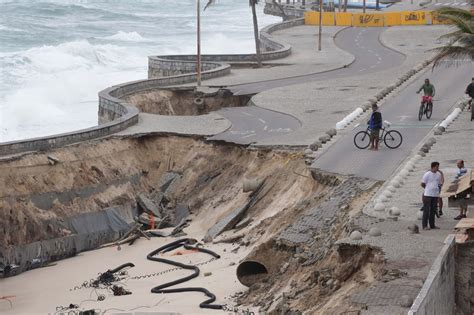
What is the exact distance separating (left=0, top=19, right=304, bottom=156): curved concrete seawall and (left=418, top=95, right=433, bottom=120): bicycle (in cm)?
1021

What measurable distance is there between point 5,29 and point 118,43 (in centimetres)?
1064

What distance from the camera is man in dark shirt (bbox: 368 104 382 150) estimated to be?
34.8 m

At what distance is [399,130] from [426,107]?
2735mm

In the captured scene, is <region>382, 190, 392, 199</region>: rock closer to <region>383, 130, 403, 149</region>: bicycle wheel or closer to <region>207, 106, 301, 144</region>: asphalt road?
<region>383, 130, 403, 149</region>: bicycle wheel

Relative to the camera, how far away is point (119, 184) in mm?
39062

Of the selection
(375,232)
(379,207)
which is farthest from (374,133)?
(375,232)

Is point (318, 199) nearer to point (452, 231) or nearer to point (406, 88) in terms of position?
point (452, 231)

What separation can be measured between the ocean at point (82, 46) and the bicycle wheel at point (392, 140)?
29.6m

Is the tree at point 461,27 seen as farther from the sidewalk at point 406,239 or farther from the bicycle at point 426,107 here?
the bicycle at point 426,107

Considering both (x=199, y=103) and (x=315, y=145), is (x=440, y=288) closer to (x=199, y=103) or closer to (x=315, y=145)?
(x=315, y=145)

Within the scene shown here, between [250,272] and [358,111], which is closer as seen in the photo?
[250,272]

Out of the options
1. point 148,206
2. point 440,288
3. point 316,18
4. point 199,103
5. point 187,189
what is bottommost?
point 148,206

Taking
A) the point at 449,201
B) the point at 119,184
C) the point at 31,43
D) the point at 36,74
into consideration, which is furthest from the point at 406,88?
the point at 31,43

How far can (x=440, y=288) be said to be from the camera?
20.4 meters
